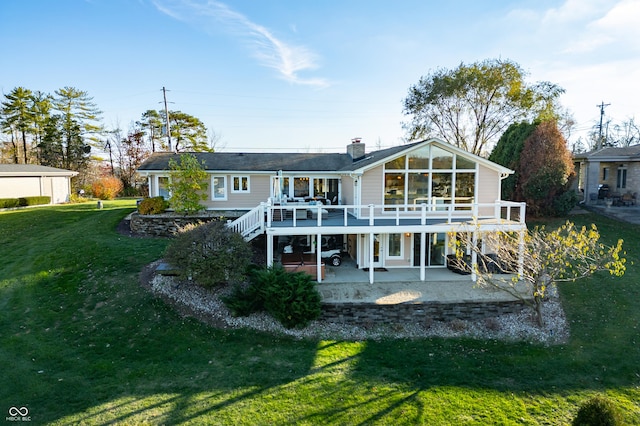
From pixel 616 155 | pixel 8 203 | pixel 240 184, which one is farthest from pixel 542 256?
pixel 8 203

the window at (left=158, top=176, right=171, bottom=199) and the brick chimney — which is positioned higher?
the brick chimney

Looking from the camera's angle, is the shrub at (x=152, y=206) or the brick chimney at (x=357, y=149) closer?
the shrub at (x=152, y=206)

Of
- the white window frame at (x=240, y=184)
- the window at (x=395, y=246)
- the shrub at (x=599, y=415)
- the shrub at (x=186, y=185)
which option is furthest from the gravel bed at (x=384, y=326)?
the white window frame at (x=240, y=184)

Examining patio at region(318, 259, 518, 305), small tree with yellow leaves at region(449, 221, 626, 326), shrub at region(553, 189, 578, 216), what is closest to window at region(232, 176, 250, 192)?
patio at region(318, 259, 518, 305)

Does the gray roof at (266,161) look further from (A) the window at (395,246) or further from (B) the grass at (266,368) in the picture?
(B) the grass at (266,368)

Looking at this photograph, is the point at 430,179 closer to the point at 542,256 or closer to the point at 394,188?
the point at 394,188

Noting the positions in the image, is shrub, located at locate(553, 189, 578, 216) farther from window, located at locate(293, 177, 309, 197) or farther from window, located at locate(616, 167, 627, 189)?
window, located at locate(293, 177, 309, 197)

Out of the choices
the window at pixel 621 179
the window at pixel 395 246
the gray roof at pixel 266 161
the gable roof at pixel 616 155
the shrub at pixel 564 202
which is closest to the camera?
the window at pixel 395 246
